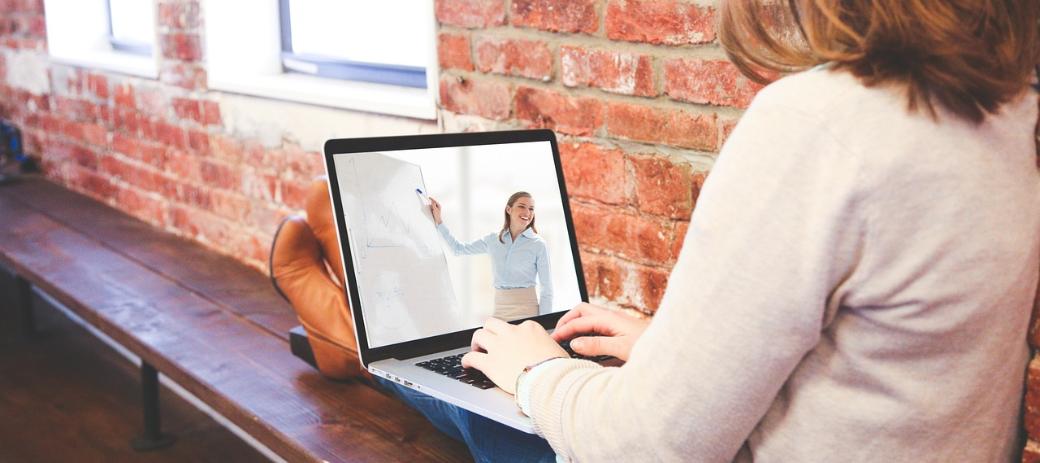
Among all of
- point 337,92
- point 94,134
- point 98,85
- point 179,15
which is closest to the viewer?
point 337,92

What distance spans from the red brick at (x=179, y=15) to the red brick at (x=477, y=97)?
3.33 ft

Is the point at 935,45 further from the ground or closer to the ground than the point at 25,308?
further from the ground

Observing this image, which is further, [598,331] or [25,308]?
[25,308]

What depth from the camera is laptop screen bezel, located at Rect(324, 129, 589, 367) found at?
126 cm

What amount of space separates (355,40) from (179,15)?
0.60 metres

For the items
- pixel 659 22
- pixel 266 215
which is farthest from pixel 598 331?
pixel 266 215

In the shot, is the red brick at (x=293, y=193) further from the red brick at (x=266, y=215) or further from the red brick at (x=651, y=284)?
the red brick at (x=651, y=284)

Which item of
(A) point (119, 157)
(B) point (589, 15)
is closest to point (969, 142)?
(B) point (589, 15)

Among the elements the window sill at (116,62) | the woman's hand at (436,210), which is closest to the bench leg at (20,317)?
the window sill at (116,62)

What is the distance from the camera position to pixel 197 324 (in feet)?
6.64

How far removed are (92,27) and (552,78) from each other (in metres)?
2.30

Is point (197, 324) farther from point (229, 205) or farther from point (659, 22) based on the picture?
point (659, 22)

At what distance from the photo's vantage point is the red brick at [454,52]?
6.01ft

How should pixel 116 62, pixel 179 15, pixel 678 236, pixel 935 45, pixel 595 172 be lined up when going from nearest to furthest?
pixel 935 45, pixel 678 236, pixel 595 172, pixel 179 15, pixel 116 62
